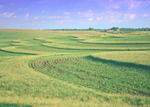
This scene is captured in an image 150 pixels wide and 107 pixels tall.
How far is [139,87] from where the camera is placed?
13.7 metres

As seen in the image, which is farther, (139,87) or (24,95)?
(139,87)

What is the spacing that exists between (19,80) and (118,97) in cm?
1190

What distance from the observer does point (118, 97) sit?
11703 mm

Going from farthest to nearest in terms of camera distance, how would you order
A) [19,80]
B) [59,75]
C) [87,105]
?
[59,75], [19,80], [87,105]

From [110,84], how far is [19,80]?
11272 mm

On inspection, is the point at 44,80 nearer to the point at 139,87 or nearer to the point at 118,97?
the point at 118,97

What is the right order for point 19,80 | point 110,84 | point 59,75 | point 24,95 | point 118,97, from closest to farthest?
point 118,97 → point 24,95 → point 110,84 → point 19,80 → point 59,75

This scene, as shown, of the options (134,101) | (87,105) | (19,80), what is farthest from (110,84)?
(19,80)

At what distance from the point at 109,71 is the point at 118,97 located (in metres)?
7.75

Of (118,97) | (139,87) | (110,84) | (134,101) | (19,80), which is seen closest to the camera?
(134,101)

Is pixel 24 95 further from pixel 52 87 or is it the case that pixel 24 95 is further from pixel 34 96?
pixel 52 87

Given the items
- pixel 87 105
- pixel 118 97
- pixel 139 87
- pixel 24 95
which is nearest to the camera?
pixel 87 105

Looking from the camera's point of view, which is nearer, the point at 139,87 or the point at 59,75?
the point at 139,87

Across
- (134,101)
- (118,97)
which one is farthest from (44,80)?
(134,101)
